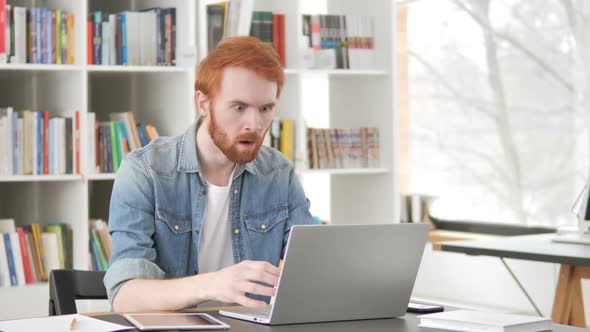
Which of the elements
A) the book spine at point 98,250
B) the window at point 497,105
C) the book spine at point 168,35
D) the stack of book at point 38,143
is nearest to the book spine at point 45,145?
the stack of book at point 38,143

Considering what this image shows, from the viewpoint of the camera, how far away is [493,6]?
5043 mm

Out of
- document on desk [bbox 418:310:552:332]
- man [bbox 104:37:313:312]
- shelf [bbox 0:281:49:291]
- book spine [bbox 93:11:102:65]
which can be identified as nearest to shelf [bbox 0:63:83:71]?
book spine [bbox 93:11:102:65]

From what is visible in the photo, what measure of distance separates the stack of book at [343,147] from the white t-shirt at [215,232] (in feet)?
6.76

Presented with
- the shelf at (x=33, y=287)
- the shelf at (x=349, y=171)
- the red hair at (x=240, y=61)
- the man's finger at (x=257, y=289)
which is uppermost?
the red hair at (x=240, y=61)

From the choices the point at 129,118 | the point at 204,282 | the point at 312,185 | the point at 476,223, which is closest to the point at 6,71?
the point at 129,118

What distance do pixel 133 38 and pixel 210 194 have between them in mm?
1743

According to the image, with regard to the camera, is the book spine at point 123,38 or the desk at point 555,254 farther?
the book spine at point 123,38

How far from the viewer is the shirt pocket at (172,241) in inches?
87.7

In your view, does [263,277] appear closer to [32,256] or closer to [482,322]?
[482,322]

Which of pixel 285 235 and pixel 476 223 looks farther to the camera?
pixel 476 223

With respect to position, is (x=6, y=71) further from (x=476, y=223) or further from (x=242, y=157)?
(x=476, y=223)

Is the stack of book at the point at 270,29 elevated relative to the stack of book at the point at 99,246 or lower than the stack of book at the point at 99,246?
elevated

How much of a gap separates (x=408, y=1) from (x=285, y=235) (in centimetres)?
345

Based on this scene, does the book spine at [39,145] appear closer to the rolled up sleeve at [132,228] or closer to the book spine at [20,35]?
the book spine at [20,35]
